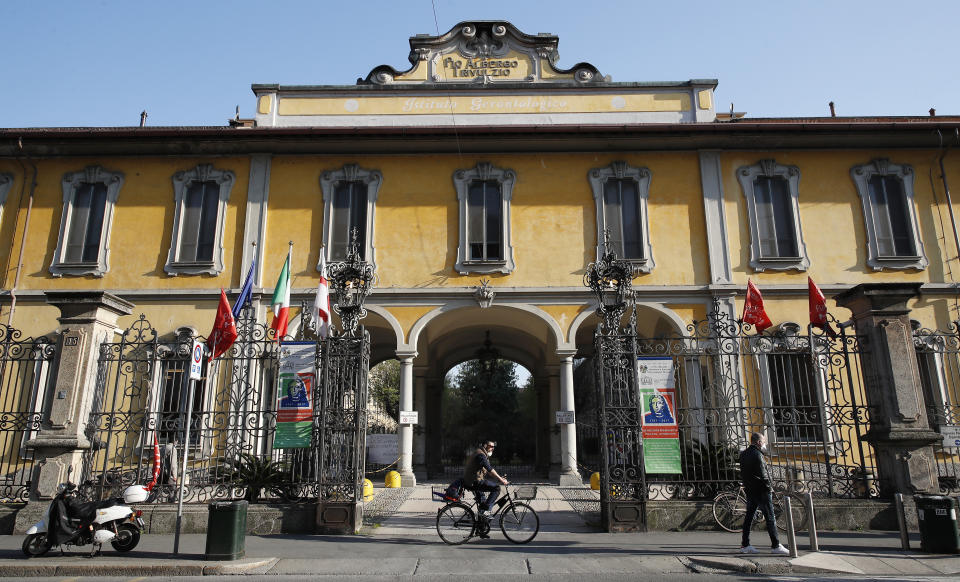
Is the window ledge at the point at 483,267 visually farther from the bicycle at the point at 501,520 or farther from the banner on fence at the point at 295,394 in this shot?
the bicycle at the point at 501,520

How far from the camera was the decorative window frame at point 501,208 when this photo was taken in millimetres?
16922

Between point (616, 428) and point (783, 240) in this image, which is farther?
point (783, 240)

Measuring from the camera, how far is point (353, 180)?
17.6m

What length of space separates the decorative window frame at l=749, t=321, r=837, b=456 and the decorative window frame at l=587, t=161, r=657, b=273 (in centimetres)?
368

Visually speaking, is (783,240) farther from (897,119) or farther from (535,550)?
(535,550)

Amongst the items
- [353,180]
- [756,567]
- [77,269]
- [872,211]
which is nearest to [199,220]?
[77,269]

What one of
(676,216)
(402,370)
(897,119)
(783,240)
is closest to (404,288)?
(402,370)

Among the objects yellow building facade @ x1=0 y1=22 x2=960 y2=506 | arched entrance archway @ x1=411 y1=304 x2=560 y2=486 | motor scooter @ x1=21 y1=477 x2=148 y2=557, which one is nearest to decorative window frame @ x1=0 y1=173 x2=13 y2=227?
yellow building facade @ x1=0 y1=22 x2=960 y2=506

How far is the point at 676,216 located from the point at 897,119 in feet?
20.9

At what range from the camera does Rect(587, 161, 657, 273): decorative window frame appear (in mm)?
17000

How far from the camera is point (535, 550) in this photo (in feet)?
28.0

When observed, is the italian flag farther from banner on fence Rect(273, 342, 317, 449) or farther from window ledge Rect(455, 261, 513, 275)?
window ledge Rect(455, 261, 513, 275)

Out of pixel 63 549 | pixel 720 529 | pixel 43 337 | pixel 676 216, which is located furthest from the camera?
pixel 676 216

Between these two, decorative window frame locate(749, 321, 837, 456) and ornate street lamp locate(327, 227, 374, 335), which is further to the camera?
ornate street lamp locate(327, 227, 374, 335)
